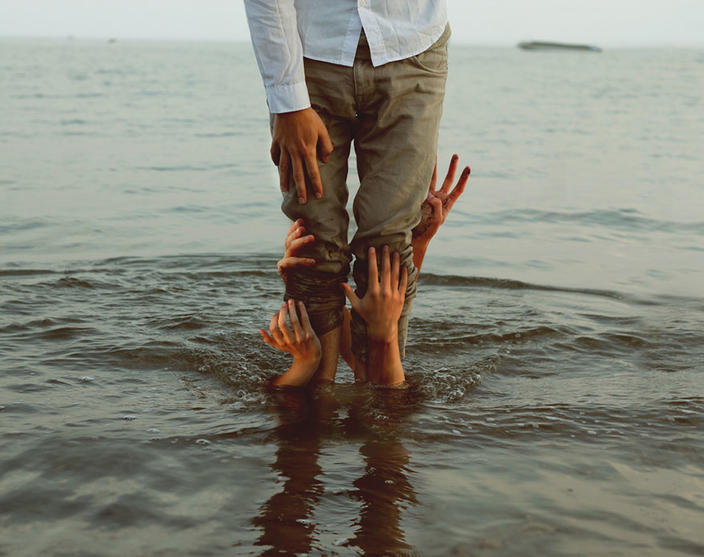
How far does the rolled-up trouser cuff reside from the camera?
2850 mm

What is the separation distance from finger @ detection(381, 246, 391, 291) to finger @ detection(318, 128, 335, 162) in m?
0.40

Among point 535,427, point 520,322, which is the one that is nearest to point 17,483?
point 535,427

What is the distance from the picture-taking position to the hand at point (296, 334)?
2.88 metres

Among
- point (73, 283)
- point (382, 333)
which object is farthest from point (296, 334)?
point (73, 283)

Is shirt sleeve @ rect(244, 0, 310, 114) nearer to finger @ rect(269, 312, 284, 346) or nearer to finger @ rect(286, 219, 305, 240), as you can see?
finger @ rect(286, 219, 305, 240)

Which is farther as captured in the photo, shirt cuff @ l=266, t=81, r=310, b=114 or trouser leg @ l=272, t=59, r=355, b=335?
trouser leg @ l=272, t=59, r=355, b=335

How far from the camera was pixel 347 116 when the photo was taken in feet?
8.67

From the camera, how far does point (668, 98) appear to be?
21.0 meters

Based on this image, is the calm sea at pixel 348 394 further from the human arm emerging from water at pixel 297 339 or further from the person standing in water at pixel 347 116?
the person standing in water at pixel 347 116

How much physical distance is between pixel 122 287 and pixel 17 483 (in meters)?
2.36

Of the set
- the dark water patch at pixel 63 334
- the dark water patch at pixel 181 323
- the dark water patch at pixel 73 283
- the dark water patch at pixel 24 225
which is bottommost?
the dark water patch at pixel 24 225

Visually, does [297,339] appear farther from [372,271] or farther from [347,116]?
[347,116]

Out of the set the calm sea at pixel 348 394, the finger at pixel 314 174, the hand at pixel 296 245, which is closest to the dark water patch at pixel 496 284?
the calm sea at pixel 348 394

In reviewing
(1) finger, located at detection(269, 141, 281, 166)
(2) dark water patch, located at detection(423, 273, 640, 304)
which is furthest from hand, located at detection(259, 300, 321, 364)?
(2) dark water patch, located at detection(423, 273, 640, 304)
